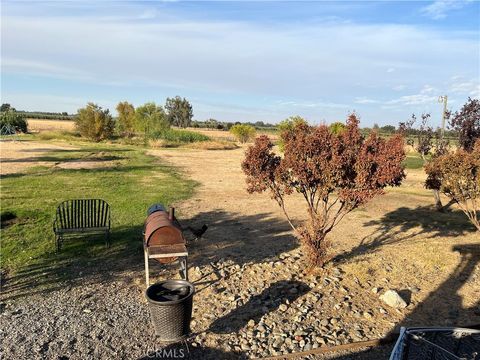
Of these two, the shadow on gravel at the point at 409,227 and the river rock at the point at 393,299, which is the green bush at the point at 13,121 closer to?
the shadow on gravel at the point at 409,227

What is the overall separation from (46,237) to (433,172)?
37.0 ft

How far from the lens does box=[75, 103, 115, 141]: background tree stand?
56.6 m

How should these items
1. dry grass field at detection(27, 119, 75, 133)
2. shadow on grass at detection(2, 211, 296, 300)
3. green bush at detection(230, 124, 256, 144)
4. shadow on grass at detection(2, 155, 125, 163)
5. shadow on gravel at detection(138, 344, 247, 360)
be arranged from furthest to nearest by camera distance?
dry grass field at detection(27, 119, 75, 133) < green bush at detection(230, 124, 256, 144) < shadow on grass at detection(2, 155, 125, 163) < shadow on grass at detection(2, 211, 296, 300) < shadow on gravel at detection(138, 344, 247, 360)

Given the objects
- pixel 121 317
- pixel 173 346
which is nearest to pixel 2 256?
pixel 121 317

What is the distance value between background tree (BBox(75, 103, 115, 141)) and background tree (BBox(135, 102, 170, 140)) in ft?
21.3

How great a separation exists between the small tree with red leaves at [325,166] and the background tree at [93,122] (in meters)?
52.5

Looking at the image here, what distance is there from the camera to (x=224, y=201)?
1781cm

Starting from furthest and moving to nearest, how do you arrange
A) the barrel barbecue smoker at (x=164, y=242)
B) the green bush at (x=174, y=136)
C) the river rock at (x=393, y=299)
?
the green bush at (x=174, y=136) → the river rock at (x=393, y=299) → the barrel barbecue smoker at (x=164, y=242)

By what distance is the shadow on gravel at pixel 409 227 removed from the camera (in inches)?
453

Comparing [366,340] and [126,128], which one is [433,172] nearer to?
[366,340]

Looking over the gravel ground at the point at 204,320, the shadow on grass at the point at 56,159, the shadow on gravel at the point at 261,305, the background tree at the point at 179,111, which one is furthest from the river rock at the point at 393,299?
the background tree at the point at 179,111

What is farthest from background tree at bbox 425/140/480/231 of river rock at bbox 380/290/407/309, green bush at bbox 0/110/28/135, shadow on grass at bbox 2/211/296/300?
green bush at bbox 0/110/28/135

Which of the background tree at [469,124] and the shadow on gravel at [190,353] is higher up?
the background tree at [469,124]

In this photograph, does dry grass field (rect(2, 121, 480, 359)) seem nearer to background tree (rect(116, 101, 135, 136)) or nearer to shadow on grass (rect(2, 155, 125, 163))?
shadow on grass (rect(2, 155, 125, 163))
